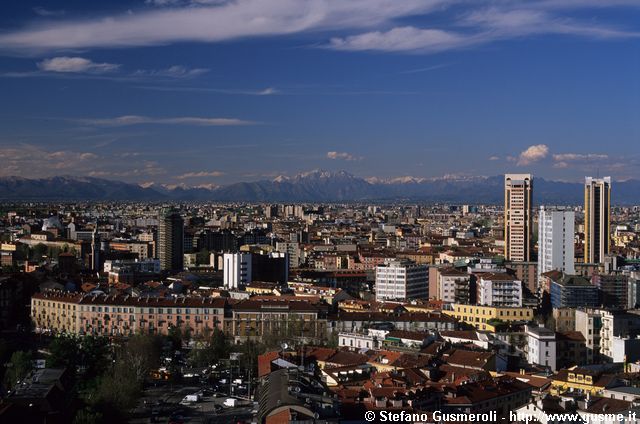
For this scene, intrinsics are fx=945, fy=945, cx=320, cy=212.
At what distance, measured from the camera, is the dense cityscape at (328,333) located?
14422 mm

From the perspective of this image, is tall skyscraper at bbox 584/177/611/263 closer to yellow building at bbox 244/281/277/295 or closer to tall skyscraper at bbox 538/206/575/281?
tall skyscraper at bbox 538/206/575/281

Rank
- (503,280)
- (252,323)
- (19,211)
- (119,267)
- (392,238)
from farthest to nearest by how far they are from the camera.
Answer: (19,211), (392,238), (119,267), (503,280), (252,323)

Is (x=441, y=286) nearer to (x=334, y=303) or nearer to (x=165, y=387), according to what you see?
(x=334, y=303)

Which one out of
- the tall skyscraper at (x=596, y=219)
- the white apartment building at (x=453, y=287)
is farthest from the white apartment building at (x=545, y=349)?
the tall skyscraper at (x=596, y=219)

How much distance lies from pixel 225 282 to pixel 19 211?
2381 inches

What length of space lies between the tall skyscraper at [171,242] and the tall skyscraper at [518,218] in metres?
15.1

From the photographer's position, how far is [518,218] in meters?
42.6

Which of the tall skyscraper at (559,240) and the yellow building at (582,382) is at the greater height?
the tall skyscraper at (559,240)

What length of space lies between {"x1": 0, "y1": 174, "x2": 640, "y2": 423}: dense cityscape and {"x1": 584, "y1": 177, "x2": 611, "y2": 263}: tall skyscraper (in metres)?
0.08

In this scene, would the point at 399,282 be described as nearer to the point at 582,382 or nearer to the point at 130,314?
the point at 130,314

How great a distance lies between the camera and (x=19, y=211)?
90.7 meters

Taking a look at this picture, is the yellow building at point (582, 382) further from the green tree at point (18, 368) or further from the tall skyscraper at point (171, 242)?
the tall skyscraper at point (171, 242)

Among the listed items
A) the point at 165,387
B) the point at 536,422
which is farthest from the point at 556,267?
the point at 536,422

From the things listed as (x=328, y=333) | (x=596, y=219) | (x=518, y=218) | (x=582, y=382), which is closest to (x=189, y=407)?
(x=582, y=382)
